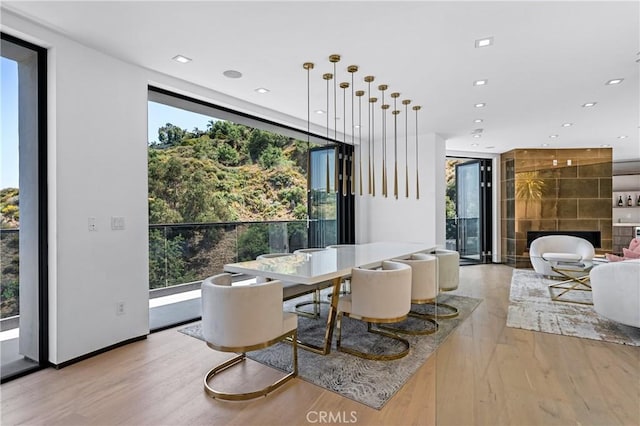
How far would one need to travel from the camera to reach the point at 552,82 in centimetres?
367

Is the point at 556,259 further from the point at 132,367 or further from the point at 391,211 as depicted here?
the point at 132,367

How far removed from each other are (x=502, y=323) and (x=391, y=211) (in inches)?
121

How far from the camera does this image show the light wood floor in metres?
1.92

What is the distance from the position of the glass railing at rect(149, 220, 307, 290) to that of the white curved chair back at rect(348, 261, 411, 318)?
254 centimetres

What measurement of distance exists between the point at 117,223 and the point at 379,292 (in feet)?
7.68

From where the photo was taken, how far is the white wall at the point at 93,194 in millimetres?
2711

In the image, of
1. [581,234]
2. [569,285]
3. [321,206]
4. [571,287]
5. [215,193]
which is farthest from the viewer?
[215,193]

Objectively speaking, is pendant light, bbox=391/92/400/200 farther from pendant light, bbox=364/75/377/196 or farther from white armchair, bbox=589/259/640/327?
white armchair, bbox=589/259/640/327

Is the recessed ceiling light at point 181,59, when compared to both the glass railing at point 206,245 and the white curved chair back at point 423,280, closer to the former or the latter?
the glass railing at point 206,245

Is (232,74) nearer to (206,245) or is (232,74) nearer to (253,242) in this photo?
(206,245)

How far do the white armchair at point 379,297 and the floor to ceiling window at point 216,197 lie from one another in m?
1.43

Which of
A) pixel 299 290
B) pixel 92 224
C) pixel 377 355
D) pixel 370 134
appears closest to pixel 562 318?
pixel 377 355

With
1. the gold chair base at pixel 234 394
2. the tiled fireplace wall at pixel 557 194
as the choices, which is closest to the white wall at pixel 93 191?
the gold chair base at pixel 234 394

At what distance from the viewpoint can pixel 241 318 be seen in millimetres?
2242
